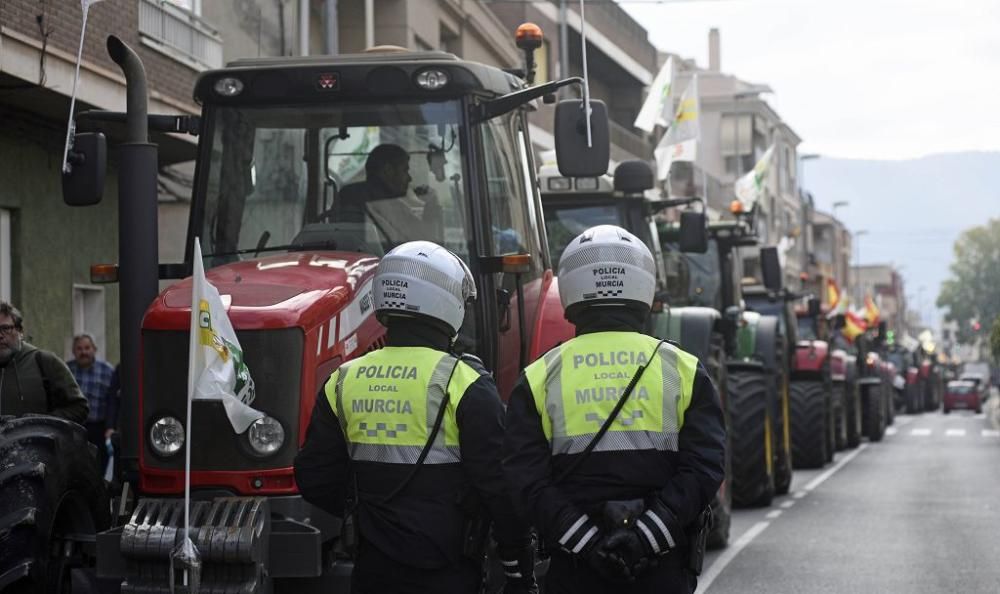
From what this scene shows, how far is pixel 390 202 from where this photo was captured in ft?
25.9

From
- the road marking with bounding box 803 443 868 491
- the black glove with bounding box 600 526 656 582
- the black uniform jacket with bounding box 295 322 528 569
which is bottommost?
the road marking with bounding box 803 443 868 491

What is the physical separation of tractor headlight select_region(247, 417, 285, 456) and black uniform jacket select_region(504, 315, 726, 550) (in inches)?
62.4

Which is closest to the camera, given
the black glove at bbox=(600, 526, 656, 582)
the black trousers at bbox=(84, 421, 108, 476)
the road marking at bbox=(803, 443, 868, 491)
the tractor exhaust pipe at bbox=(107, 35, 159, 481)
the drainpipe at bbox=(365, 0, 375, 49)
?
the black glove at bbox=(600, 526, 656, 582)

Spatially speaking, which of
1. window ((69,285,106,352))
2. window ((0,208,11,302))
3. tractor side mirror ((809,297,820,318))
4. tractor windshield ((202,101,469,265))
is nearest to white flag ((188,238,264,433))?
tractor windshield ((202,101,469,265))

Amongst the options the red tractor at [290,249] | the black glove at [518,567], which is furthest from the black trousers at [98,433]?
the black glove at [518,567]

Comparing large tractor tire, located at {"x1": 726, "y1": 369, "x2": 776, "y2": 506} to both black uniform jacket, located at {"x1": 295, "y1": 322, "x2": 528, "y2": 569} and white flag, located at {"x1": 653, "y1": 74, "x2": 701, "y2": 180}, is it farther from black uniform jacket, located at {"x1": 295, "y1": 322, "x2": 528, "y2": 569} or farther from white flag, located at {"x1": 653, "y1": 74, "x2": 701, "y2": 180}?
black uniform jacket, located at {"x1": 295, "y1": 322, "x2": 528, "y2": 569}

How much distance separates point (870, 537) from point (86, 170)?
8484 millimetres

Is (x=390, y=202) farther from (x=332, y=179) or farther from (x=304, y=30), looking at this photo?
(x=304, y=30)

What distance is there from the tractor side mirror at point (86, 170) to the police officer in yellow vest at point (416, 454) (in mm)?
2210

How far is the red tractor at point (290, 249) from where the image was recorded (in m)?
6.70

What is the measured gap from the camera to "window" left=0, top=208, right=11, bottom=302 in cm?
1680

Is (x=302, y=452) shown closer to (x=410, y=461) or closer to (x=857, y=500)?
(x=410, y=461)

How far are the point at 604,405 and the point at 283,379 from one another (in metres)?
1.82

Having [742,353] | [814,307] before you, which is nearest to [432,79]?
[742,353]
